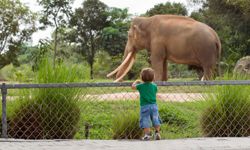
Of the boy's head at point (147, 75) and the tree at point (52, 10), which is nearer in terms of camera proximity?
Answer: the boy's head at point (147, 75)

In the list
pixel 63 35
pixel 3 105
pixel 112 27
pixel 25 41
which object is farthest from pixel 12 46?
pixel 3 105

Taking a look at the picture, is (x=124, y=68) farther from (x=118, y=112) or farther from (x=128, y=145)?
(x=128, y=145)

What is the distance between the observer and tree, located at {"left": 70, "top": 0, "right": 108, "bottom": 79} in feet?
155

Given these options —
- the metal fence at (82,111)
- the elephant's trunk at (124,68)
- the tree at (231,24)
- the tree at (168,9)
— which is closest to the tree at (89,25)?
the tree at (168,9)

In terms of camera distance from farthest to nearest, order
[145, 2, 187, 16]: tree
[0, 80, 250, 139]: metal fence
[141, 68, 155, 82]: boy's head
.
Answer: [145, 2, 187, 16]: tree < [0, 80, 250, 139]: metal fence < [141, 68, 155, 82]: boy's head

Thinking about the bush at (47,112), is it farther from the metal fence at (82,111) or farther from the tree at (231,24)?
the tree at (231,24)

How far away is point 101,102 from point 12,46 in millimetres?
31202

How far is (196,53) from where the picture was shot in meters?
14.9

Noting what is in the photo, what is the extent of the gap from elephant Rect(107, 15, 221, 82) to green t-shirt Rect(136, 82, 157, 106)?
748 centimetres

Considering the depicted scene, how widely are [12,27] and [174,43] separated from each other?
25979 mm

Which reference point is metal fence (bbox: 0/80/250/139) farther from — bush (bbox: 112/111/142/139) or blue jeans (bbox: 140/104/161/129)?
blue jeans (bbox: 140/104/161/129)

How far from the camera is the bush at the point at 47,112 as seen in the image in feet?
25.1

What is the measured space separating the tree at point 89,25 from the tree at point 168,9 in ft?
25.4

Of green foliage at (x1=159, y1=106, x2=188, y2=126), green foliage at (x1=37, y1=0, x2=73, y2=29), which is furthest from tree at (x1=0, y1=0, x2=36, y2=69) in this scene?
green foliage at (x1=159, y1=106, x2=188, y2=126)
